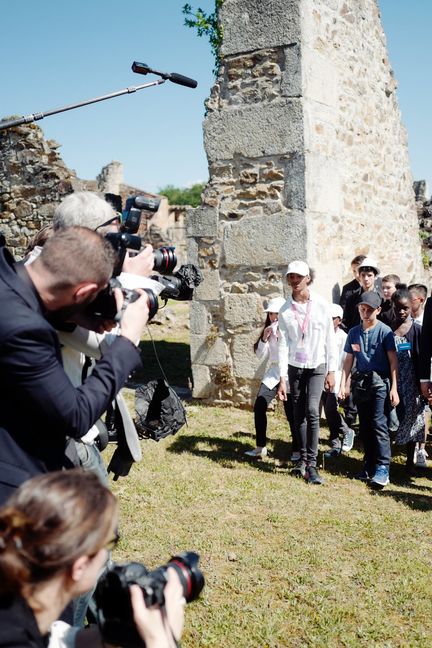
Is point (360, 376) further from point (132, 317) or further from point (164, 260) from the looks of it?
point (132, 317)

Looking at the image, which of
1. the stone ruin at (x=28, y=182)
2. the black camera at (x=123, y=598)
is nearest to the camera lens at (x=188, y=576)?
the black camera at (x=123, y=598)

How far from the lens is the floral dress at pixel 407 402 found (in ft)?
17.9

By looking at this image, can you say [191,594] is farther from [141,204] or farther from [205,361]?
[205,361]

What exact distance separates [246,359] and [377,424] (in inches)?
93.4

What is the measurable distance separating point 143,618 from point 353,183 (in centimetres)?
718

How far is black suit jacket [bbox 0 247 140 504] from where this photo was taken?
175 cm

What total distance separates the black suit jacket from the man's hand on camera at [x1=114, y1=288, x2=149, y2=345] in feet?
0.56

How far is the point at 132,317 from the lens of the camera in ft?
6.89

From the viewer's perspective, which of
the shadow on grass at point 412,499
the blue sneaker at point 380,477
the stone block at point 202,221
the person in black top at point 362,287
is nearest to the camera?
the shadow on grass at point 412,499

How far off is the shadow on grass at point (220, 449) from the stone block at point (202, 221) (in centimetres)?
252

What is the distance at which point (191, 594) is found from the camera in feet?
5.66

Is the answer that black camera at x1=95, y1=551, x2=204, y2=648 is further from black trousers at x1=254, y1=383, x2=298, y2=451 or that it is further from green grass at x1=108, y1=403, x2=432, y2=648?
black trousers at x1=254, y1=383, x2=298, y2=451

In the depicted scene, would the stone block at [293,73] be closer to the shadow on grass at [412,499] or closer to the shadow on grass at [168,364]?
the shadow on grass at [168,364]

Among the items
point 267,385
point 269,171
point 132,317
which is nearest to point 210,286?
point 269,171
